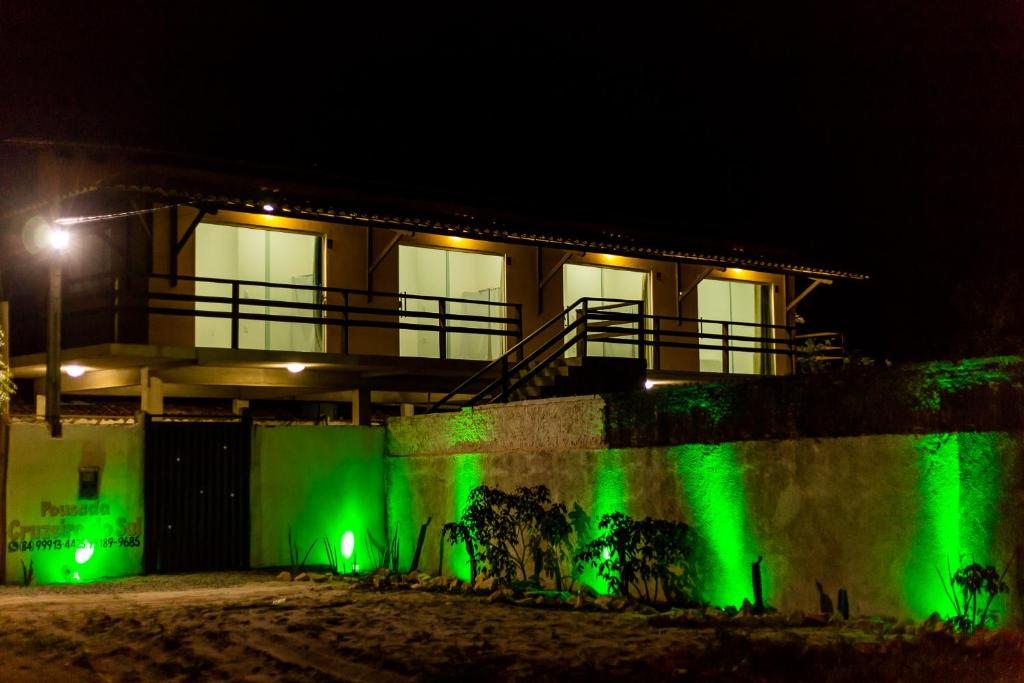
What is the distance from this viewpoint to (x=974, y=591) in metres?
9.15

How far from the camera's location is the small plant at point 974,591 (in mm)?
9094

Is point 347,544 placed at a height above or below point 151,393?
below

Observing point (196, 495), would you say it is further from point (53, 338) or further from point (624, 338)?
point (624, 338)

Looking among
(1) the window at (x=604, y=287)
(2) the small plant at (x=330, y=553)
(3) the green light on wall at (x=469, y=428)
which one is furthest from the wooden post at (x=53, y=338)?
(1) the window at (x=604, y=287)

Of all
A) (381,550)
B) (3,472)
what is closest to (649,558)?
(381,550)

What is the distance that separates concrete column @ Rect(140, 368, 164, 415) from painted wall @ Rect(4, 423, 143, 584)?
347 centimetres

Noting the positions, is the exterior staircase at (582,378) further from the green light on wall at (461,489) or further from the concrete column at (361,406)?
the concrete column at (361,406)

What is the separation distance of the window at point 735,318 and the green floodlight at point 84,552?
49.1 feet

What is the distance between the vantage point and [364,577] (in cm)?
1571

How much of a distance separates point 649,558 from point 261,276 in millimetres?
11225

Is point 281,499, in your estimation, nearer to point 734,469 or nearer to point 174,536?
point 174,536

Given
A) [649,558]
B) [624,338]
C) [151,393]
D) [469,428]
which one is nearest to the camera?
[649,558]

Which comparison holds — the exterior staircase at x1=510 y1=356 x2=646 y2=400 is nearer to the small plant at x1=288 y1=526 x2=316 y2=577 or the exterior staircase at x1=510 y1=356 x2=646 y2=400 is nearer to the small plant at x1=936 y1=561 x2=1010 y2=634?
the small plant at x1=288 y1=526 x2=316 y2=577

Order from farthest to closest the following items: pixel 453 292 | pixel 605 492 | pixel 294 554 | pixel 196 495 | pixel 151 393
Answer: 1. pixel 453 292
2. pixel 151 393
3. pixel 294 554
4. pixel 196 495
5. pixel 605 492
